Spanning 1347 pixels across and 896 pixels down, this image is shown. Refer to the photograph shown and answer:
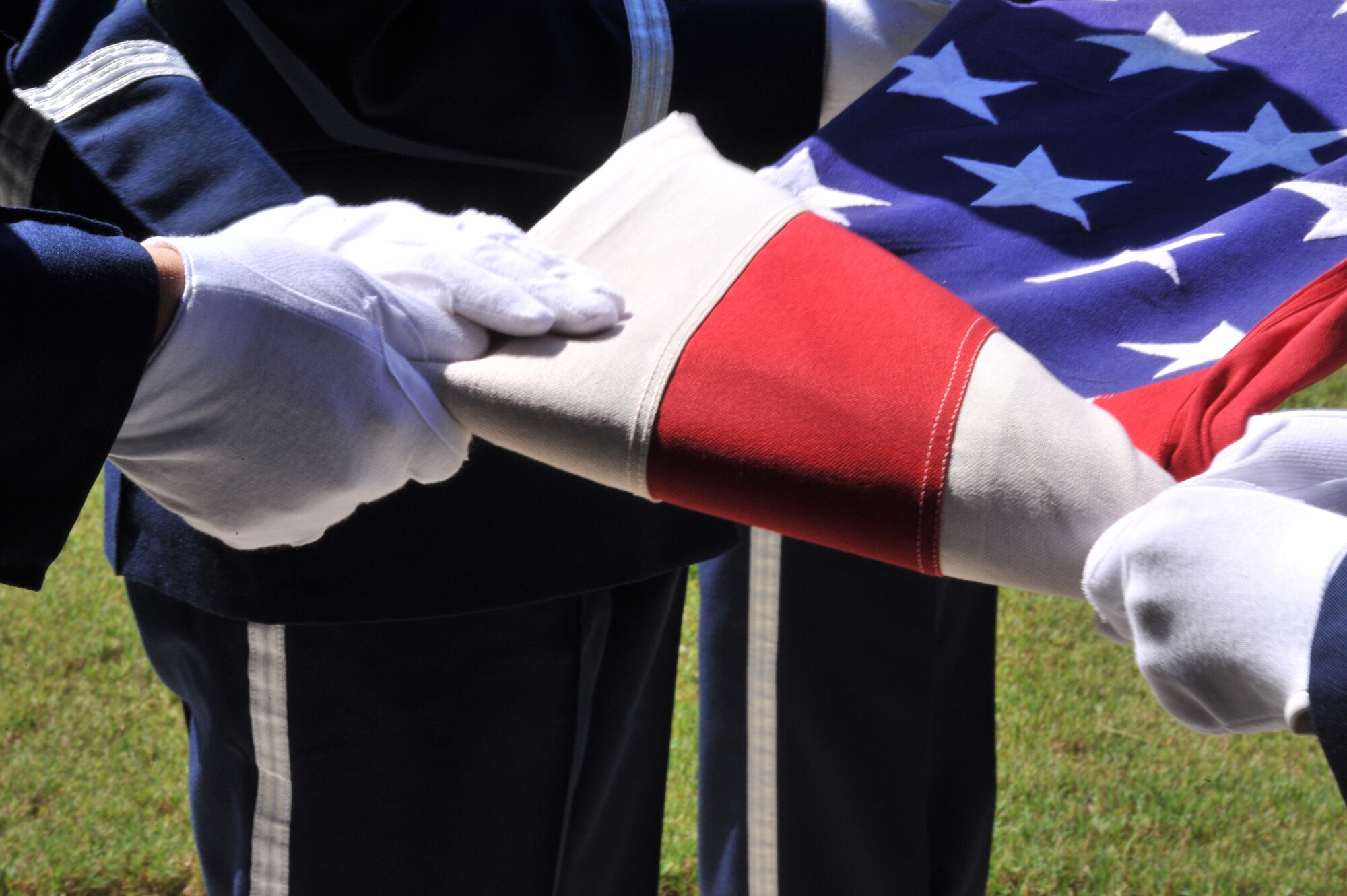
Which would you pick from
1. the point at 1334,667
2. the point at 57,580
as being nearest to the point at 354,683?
the point at 1334,667

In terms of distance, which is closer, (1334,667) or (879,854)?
(1334,667)

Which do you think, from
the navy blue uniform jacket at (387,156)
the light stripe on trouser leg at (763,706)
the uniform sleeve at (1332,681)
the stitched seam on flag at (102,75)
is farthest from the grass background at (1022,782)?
the uniform sleeve at (1332,681)

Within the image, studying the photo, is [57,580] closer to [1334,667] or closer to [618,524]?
[618,524]

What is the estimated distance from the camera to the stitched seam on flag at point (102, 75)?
908 mm

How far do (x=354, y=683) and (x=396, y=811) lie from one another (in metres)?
0.12

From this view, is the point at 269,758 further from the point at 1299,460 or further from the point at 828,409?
the point at 1299,460

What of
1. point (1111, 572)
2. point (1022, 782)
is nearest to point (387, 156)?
point (1111, 572)

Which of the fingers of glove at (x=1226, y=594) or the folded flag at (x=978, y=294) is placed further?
the folded flag at (x=978, y=294)

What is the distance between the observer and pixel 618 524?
1.02 m

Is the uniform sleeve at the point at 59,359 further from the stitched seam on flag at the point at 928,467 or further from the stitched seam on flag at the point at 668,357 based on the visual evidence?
the stitched seam on flag at the point at 928,467

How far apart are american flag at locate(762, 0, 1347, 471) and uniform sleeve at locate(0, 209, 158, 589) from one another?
0.52 m

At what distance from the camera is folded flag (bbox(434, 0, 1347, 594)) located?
67 centimetres

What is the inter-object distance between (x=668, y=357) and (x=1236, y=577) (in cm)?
34

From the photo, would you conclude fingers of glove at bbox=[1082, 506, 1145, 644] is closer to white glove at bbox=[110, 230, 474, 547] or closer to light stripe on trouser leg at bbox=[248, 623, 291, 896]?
white glove at bbox=[110, 230, 474, 547]
